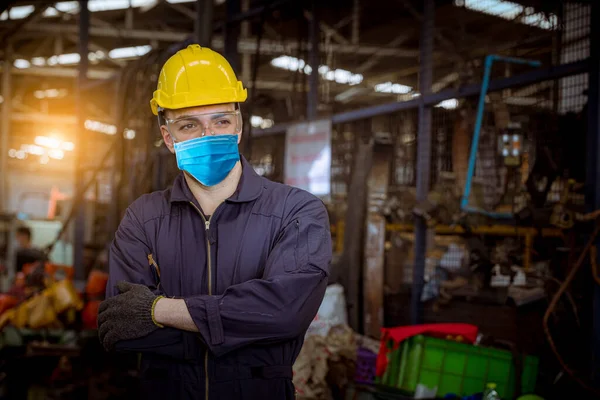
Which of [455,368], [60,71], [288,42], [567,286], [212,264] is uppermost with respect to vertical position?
[60,71]

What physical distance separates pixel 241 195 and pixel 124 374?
414 centimetres

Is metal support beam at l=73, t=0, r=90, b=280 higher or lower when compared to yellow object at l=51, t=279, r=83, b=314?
higher

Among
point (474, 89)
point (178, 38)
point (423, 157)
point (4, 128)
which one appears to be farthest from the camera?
point (4, 128)

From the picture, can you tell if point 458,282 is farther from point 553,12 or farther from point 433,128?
point 553,12

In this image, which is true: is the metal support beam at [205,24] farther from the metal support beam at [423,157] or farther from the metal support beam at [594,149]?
the metal support beam at [594,149]

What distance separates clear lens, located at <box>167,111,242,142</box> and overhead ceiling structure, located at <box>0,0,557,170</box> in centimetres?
364

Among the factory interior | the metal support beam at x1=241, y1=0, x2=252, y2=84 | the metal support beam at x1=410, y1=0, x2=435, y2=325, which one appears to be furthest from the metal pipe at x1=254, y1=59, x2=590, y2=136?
the metal support beam at x1=241, y1=0, x2=252, y2=84

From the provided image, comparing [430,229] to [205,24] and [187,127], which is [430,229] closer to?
[205,24]

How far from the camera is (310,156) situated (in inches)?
234

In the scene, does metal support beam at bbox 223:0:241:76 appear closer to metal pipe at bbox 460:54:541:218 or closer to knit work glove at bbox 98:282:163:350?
metal pipe at bbox 460:54:541:218

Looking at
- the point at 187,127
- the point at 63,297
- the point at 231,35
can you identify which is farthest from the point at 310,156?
the point at 187,127

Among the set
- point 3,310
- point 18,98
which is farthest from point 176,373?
point 18,98

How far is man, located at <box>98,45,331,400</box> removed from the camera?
182 centimetres

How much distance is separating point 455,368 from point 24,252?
890cm
